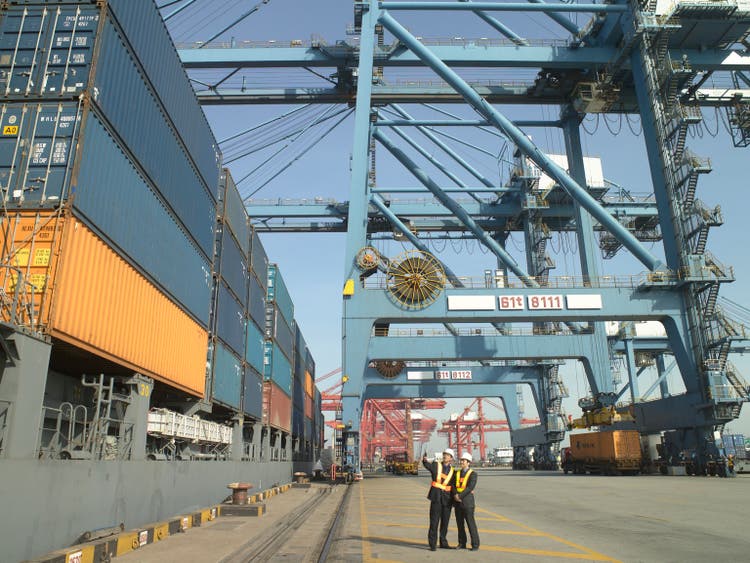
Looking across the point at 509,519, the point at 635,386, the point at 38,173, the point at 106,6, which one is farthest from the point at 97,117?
the point at 635,386

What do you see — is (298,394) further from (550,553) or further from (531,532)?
(550,553)

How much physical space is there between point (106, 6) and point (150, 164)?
3.15 meters

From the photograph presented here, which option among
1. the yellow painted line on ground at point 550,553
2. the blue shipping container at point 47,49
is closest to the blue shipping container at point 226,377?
the blue shipping container at point 47,49

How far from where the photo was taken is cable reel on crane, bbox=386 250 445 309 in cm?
2478

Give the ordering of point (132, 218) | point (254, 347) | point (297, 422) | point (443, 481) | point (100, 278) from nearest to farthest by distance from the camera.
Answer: point (443, 481), point (100, 278), point (132, 218), point (254, 347), point (297, 422)

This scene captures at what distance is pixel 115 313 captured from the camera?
384 inches

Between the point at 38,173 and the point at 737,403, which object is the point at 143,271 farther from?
the point at 737,403

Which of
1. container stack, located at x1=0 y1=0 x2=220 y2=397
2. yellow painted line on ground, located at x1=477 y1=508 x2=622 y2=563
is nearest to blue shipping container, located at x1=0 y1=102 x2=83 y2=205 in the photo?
container stack, located at x1=0 y1=0 x2=220 y2=397

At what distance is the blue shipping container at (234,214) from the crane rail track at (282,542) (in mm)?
10006

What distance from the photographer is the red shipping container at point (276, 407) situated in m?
24.0

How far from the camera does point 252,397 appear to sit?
69.1ft

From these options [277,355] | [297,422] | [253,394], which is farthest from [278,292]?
[297,422]

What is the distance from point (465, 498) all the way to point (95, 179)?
8.13 metres

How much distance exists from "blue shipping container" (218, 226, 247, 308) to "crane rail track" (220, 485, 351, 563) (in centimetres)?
801
